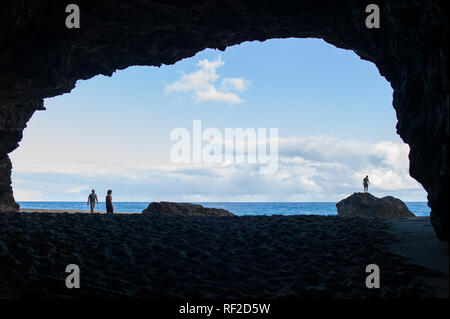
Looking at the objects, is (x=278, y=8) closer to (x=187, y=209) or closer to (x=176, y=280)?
(x=176, y=280)

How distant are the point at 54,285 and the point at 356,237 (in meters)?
9.26

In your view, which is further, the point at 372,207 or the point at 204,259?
the point at 372,207

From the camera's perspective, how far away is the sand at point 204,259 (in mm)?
8539

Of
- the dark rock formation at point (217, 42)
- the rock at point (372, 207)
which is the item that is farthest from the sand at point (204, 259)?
the rock at point (372, 207)

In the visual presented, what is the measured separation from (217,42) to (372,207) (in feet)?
58.2

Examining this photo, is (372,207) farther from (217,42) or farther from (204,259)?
(204,259)

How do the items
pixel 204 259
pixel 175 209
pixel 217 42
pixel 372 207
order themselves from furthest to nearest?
pixel 372 207 → pixel 175 209 → pixel 217 42 → pixel 204 259

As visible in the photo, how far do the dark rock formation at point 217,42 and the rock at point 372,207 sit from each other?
47.1ft

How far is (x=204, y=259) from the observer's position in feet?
35.6

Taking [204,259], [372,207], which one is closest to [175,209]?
[372,207]

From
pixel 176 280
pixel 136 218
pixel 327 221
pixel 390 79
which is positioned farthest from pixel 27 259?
pixel 390 79

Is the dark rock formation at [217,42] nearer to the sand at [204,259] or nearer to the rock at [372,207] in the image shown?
the sand at [204,259]

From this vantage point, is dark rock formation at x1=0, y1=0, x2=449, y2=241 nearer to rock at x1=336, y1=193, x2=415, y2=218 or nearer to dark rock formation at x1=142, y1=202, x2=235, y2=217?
dark rock formation at x1=142, y1=202, x2=235, y2=217

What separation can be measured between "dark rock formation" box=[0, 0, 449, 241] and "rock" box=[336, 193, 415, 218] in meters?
14.4
